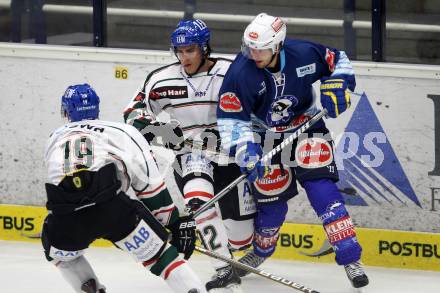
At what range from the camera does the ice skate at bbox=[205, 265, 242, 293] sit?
6.02 m

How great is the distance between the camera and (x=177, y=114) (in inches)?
239

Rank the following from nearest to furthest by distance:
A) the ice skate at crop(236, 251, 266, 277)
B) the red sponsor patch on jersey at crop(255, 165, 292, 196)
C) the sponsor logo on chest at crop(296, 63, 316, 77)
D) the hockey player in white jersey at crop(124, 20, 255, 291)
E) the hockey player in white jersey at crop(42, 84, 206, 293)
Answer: the hockey player in white jersey at crop(42, 84, 206, 293), the sponsor logo on chest at crop(296, 63, 316, 77), the hockey player in white jersey at crop(124, 20, 255, 291), the red sponsor patch on jersey at crop(255, 165, 292, 196), the ice skate at crop(236, 251, 266, 277)

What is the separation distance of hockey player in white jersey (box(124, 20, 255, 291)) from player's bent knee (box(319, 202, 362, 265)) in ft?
1.65

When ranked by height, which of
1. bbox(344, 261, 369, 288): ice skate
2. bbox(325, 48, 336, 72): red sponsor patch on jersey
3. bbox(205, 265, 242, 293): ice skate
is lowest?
bbox(205, 265, 242, 293): ice skate

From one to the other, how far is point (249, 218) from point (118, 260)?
36.1 inches

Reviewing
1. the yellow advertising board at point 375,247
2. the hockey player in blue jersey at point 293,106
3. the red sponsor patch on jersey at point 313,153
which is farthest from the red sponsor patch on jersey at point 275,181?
the yellow advertising board at point 375,247

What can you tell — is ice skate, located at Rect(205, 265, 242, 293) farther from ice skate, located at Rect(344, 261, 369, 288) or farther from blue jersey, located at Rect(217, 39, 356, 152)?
blue jersey, located at Rect(217, 39, 356, 152)

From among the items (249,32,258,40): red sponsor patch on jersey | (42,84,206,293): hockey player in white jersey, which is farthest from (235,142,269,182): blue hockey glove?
(42,84,206,293): hockey player in white jersey

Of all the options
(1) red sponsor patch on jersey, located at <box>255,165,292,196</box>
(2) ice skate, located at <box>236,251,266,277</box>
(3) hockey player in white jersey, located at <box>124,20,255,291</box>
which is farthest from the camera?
(2) ice skate, located at <box>236,251,266,277</box>

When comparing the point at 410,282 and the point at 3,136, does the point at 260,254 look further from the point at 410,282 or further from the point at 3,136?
the point at 3,136

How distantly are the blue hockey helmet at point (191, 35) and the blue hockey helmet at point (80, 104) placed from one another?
880 mm

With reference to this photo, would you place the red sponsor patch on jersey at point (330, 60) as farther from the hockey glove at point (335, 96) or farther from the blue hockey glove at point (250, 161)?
the blue hockey glove at point (250, 161)

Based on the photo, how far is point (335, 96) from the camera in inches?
226

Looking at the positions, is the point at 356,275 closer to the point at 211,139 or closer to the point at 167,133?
the point at 211,139
